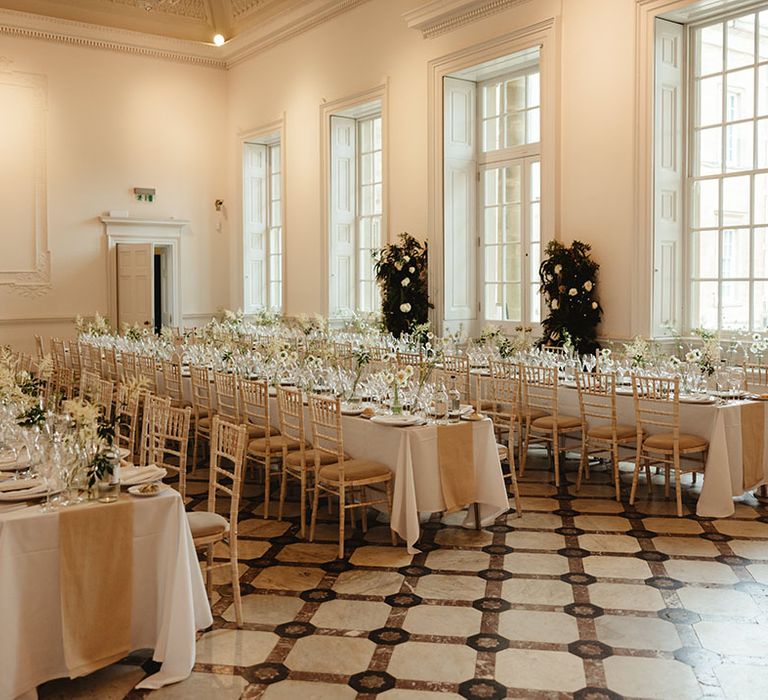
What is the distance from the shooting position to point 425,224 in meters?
12.6

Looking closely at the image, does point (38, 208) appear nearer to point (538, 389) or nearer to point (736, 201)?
point (538, 389)

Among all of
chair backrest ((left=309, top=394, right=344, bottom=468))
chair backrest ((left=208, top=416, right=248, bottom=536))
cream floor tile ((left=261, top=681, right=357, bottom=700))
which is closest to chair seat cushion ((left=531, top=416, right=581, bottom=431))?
chair backrest ((left=309, top=394, right=344, bottom=468))

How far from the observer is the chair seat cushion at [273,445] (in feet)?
22.0

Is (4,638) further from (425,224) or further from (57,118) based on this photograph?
(57,118)

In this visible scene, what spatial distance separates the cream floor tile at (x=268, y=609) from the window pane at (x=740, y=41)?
24.6 feet

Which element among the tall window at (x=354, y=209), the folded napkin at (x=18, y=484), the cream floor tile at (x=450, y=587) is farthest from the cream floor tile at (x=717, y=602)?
the tall window at (x=354, y=209)

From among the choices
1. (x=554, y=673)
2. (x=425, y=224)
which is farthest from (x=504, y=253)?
(x=554, y=673)

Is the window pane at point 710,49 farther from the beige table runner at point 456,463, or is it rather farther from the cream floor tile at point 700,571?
the cream floor tile at point 700,571

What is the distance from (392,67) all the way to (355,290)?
12.1 feet

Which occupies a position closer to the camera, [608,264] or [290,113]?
[608,264]

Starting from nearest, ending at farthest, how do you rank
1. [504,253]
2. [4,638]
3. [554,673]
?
[4,638], [554,673], [504,253]

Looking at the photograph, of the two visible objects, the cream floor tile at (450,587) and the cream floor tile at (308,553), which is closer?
the cream floor tile at (450,587)

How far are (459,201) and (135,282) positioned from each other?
637 centimetres

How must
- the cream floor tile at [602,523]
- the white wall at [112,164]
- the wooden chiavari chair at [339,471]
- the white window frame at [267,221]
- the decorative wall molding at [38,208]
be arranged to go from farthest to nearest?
1. the white window frame at [267,221]
2. the white wall at [112,164]
3. the decorative wall molding at [38,208]
4. the cream floor tile at [602,523]
5. the wooden chiavari chair at [339,471]
